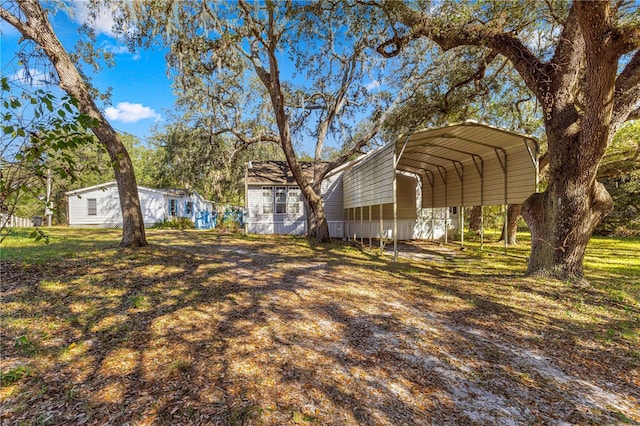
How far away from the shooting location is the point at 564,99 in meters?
5.77

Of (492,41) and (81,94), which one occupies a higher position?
(492,41)

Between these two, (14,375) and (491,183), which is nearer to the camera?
(14,375)

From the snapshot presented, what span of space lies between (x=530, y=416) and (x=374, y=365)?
1277 millimetres

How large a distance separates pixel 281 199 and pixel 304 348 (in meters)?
13.5

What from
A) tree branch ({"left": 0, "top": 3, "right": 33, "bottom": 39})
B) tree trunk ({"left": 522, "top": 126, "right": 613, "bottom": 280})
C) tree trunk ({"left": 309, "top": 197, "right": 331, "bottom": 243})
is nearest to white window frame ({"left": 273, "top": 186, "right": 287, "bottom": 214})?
tree trunk ({"left": 309, "top": 197, "right": 331, "bottom": 243})

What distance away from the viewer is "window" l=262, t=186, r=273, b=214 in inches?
641

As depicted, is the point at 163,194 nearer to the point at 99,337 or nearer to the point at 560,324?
the point at 99,337

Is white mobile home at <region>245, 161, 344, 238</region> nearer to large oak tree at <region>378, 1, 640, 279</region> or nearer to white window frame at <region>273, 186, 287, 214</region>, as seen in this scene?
white window frame at <region>273, 186, 287, 214</region>

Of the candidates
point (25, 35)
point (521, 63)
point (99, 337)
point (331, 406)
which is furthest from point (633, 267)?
point (25, 35)

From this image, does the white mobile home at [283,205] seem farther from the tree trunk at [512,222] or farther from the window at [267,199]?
the tree trunk at [512,222]

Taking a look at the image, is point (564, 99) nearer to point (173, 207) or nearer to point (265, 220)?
point (265, 220)

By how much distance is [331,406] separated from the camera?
231cm

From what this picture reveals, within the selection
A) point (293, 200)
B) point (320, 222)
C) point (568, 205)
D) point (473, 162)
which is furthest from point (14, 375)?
point (293, 200)

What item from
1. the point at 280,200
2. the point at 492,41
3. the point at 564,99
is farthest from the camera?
the point at 280,200
